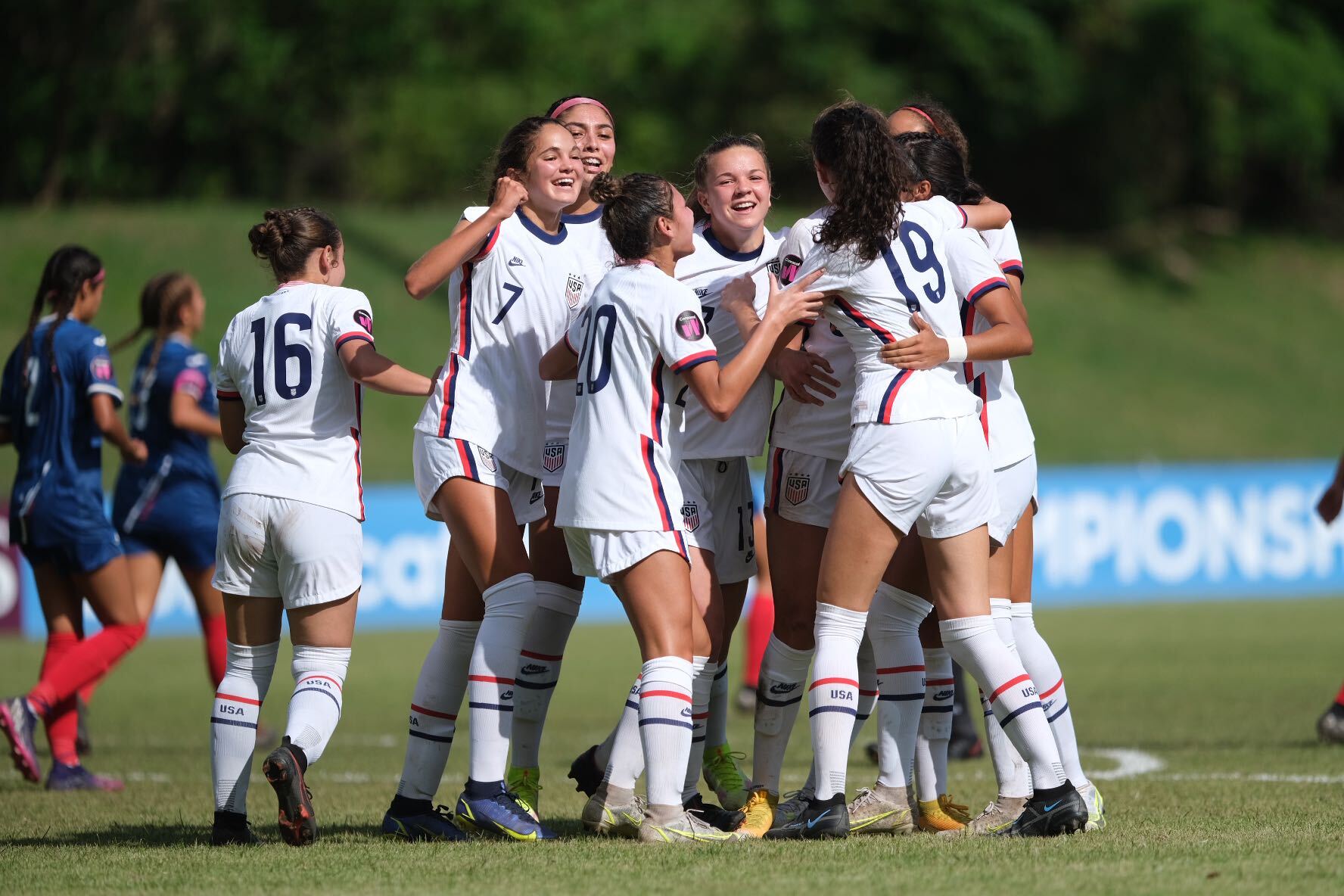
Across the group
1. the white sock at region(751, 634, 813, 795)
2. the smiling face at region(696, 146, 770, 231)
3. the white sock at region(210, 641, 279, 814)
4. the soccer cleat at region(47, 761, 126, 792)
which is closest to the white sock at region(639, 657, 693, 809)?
the white sock at region(751, 634, 813, 795)

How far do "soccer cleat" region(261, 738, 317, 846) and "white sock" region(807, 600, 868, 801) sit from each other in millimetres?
1590

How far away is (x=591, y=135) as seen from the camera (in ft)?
18.9

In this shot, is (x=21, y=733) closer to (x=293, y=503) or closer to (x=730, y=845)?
(x=293, y=503)

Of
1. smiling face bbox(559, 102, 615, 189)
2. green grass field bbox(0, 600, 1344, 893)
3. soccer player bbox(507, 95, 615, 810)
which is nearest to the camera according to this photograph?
green grass field bbox(0, 600, 1344, 893)

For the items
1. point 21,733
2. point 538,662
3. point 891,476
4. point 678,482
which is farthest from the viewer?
point 21,733

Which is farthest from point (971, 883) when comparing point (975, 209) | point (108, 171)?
point (108, 171)

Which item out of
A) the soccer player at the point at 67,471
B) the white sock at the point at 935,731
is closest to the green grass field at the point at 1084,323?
the soccer player at the point at 67,471

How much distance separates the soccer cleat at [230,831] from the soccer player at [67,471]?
7.43ft

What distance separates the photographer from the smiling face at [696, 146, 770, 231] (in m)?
5.56

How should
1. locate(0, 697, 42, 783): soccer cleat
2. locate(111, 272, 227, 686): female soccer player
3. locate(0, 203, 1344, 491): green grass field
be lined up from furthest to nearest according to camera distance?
locate(0, 203, 1344, 491): green grass field < locate(111, 272, 227, 686): female soccer player < locate(0, 697, 42, 783): soccer cleat

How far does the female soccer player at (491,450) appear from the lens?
5207 mm

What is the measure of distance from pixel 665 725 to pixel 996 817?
48.4 inches

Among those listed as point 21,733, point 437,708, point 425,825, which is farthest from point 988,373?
point 21,733

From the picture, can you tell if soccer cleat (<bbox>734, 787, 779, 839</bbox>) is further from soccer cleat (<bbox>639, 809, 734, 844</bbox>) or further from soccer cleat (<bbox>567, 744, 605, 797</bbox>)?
soccer cleat (<bbox>567, 744, 605, 797</bbox>)
